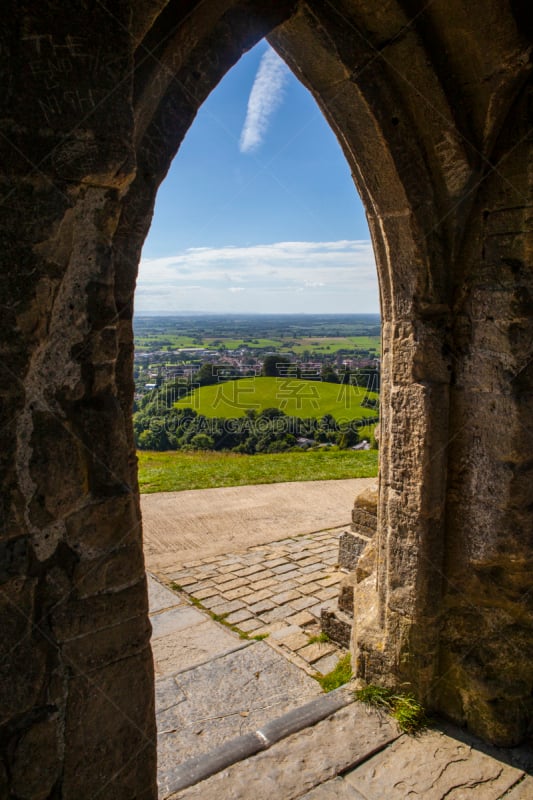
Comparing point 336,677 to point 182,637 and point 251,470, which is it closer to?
point 182,637

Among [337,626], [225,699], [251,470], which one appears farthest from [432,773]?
[251,470]

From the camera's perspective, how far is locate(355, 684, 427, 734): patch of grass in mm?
3168

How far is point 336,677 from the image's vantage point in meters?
4.27

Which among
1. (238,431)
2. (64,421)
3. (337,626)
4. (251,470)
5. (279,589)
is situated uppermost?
(64,421)

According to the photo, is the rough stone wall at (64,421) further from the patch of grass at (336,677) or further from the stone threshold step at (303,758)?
the patch of grass at (336,677)

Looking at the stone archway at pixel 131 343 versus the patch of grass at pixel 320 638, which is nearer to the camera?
the stone archway at pixel 131 343

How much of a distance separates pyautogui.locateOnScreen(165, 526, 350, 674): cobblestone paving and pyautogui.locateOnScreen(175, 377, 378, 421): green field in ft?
36.9

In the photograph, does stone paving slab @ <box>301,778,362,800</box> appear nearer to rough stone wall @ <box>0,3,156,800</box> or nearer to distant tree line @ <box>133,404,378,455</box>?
rough stone wall @ <box>0,3,156,800</box>

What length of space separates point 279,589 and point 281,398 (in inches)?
573

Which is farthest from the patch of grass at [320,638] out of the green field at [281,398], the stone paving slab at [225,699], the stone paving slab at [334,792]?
the green field at [281,398]

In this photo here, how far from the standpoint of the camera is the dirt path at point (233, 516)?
7.25 meters

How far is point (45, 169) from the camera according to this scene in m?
1.34

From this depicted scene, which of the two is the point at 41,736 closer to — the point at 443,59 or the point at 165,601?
the point at 443,59

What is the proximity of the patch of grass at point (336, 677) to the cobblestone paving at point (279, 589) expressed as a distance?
9cm
